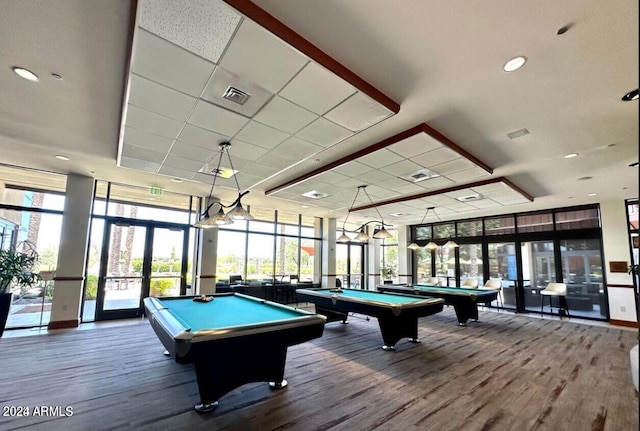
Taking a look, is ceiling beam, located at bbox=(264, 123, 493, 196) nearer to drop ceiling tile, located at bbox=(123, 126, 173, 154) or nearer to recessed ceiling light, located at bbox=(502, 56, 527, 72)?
recessed ceiling light, located at bbox=(502, 56, 527, 72)

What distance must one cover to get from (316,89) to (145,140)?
102 inches

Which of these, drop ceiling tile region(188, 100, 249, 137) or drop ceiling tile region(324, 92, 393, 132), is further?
drop ceiling tile region(188, 100, 249, 137)

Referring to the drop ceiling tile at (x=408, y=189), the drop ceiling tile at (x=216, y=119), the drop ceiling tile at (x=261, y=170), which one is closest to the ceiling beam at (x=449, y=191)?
the drop ceiling tile at (x=408, y=189)

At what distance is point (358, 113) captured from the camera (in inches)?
124

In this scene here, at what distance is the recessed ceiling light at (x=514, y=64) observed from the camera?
251 centimetres

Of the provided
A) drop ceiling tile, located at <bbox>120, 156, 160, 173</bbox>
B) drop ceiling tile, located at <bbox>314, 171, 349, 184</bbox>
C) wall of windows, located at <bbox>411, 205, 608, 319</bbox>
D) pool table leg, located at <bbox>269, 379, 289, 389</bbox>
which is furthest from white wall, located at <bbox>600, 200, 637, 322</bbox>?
drop ceiling tile, located at <bbox>120, 156, 160, 173</bbox>

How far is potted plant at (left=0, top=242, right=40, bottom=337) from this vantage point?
509cm

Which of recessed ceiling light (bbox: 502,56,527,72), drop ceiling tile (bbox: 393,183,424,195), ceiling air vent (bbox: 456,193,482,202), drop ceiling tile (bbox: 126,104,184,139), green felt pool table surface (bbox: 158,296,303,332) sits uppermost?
recessed ceiling light (bbox: 502,56,527,72)

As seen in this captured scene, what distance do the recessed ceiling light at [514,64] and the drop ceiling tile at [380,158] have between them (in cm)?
177

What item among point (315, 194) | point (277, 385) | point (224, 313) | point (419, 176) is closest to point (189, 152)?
point (224, 313)

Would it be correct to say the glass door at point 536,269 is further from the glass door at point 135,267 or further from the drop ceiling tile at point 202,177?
the glass door at point 135,267

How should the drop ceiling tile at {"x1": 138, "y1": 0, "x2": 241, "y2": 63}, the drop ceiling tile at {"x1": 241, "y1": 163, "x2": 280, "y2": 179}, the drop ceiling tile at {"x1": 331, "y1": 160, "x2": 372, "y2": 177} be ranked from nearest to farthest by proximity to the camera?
the drop ceiling tile at {"x1": 138, "y1": 0, "x2": 241, "y2": 63} < the drop ceiling tile at {"x1": 331, "y1": 160, "x2": 372, "y2": 177} < the drop ceiling tile at {"x1": 241, "y1": 163, "x2": 280, "y2": 179}

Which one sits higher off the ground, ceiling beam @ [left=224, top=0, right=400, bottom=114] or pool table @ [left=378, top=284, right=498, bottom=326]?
ceiling beam @ [left=224, top=0, right=400, bottom=114]

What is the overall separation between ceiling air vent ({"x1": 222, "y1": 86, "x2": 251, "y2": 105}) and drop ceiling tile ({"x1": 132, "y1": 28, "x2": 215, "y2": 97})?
0.22m
